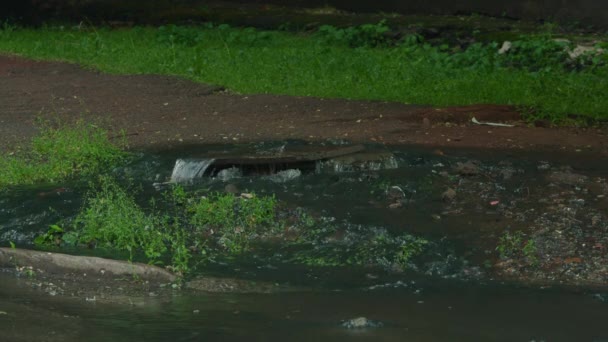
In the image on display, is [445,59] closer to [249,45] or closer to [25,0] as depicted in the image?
[249,45]

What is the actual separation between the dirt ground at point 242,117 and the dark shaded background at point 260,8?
4.38 meters

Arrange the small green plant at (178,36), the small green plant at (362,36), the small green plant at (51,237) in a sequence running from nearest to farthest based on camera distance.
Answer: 1. the small green plant at (51,237)
2. the small green plant at (362,36)
3. the small green plant at (178,36)

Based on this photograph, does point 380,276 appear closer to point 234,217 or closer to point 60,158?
point 234,217

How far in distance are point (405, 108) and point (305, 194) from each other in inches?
108

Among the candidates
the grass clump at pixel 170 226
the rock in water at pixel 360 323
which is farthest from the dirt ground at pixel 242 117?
the rock in water at pixel 360 323

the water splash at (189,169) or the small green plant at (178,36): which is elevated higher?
the water splash at (189,169)

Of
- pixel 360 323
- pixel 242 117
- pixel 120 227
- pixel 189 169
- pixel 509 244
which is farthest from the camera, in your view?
pixel 242 117

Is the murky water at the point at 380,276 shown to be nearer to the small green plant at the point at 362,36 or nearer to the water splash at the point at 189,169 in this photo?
the water splash at the point at 189,169

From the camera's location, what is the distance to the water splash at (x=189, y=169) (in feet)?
24.3

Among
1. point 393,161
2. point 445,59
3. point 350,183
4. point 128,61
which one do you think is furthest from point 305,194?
point 128,61

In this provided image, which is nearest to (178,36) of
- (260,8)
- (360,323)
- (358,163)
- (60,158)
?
(260,8)

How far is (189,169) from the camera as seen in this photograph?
24.4ft

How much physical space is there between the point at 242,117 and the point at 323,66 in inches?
89.2

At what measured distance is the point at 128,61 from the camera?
12211 millimetres
